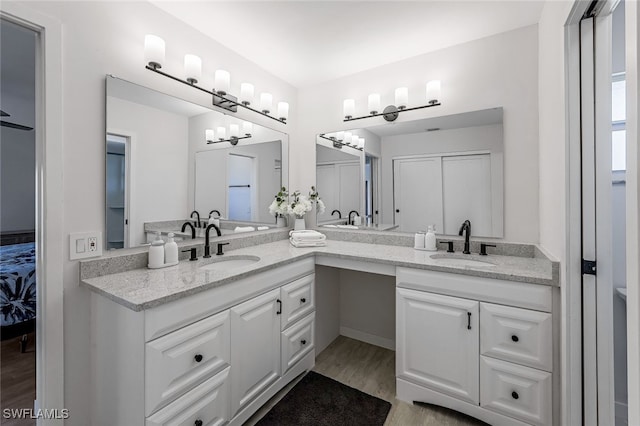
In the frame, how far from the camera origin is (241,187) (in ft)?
7.35

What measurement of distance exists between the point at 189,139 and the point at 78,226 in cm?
82

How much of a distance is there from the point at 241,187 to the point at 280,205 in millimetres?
384

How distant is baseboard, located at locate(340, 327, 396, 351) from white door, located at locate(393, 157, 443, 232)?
0.98 meters

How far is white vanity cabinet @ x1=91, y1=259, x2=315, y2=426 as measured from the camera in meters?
1.06

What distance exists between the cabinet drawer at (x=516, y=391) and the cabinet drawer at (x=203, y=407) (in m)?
1.32

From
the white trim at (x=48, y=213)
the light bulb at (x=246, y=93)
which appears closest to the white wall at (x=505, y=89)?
the light bulb at (x=246, y=93)

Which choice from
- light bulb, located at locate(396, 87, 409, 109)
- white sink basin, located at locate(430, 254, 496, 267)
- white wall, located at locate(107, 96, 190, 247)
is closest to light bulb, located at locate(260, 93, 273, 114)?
white wall, located at locate(107, 96, 190, 247)

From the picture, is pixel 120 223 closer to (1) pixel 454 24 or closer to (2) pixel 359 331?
(2) pixel 359 331

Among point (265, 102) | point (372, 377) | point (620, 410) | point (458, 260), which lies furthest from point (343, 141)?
point (620, 410)

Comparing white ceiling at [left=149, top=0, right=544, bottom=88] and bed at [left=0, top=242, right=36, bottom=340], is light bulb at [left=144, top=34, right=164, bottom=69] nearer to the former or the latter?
white ceiling at [left=149, top=0, right=544, bottom=88]

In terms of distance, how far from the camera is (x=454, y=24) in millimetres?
1765

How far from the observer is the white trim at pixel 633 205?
1.97 feet

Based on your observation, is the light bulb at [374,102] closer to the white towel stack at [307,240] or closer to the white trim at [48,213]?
the white towel stack at [307,240]

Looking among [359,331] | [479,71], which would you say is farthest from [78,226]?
[479,71]
